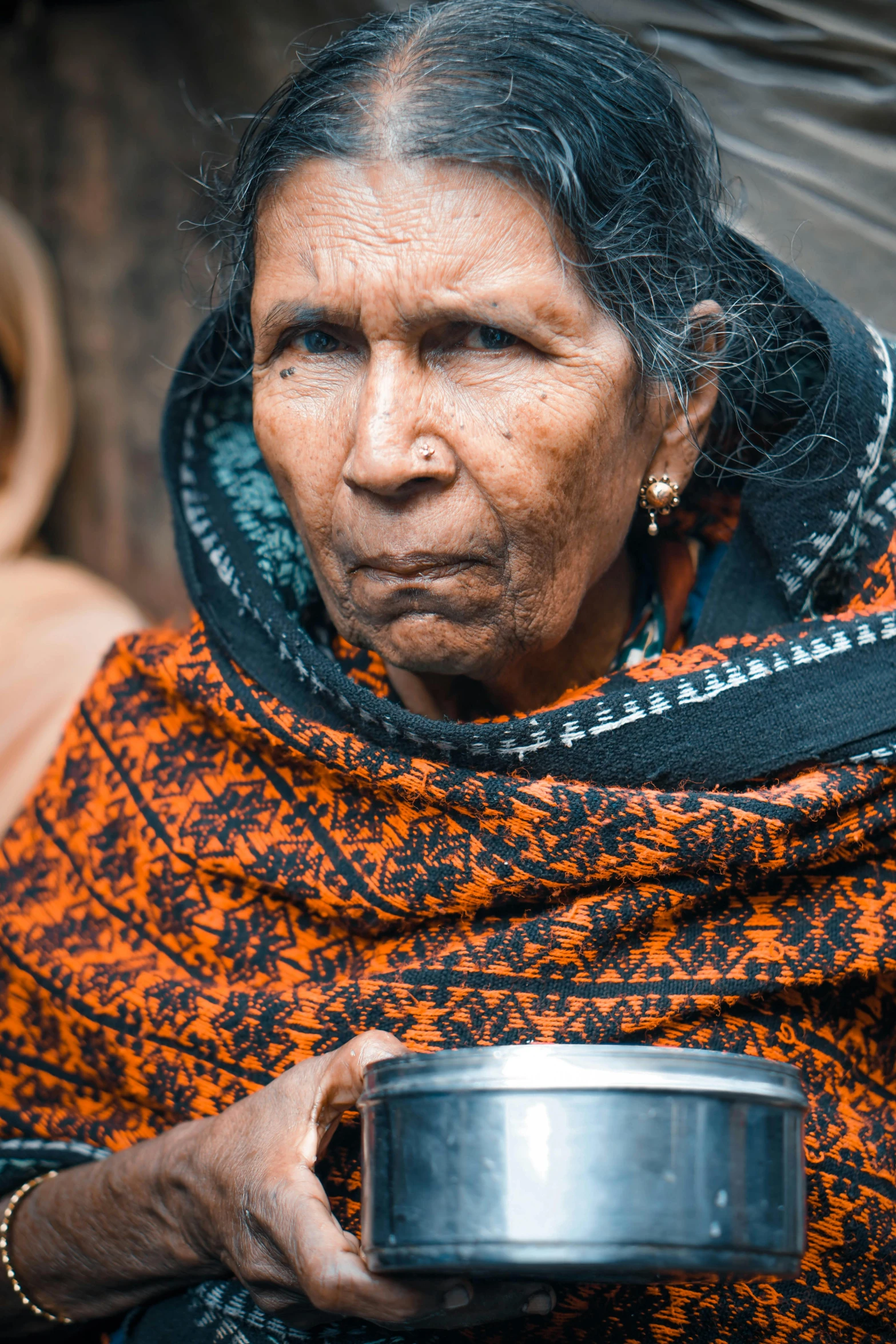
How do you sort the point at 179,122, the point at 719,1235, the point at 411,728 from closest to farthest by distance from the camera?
the point at 719,1235 < the point at 411,728 < the point at 179,122

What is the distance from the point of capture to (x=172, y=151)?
2.57m

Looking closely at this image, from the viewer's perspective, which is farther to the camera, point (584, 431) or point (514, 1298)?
point (584, 431)

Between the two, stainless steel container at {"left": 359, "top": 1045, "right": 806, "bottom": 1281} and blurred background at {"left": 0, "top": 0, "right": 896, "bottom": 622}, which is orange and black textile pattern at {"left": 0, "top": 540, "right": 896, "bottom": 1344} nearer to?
stainless steel container at {"left": 359, "top": 1045, "right": 806, "bottom": 1281}

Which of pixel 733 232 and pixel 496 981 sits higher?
pixel 733 232

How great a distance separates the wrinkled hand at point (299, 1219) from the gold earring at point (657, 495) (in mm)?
697

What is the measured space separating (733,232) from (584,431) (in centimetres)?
37

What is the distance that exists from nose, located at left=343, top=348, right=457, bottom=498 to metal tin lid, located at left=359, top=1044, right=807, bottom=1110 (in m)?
0.58

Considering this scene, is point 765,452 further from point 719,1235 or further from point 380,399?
point 719,1235

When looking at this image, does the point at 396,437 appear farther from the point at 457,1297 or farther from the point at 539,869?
the point at 457,1297

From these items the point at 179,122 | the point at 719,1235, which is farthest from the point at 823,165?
the point at 719,1235

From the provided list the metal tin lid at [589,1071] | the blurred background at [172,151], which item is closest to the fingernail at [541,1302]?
the metal tin lid at [589,1071]

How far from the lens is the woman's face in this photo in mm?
1155

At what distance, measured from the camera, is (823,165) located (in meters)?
1.89

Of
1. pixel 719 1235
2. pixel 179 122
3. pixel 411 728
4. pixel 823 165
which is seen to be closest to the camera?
pixel 719 1235
